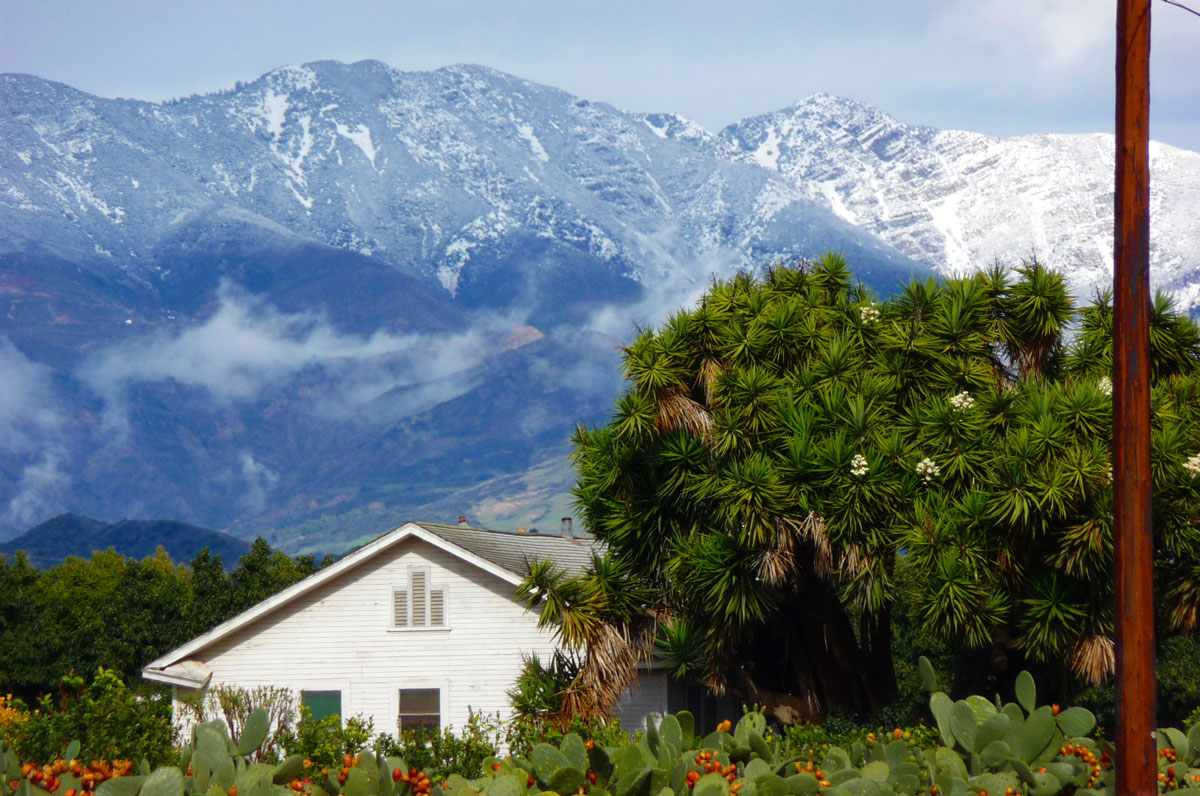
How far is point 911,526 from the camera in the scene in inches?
869

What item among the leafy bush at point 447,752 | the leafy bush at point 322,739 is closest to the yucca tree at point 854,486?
the leafy bush at point 447,752

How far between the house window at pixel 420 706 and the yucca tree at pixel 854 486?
227 inches

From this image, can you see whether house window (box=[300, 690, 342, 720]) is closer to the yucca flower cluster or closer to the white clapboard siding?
the white clapboard siding

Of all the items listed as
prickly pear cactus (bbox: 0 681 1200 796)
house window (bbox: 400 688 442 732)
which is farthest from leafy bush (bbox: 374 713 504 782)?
house window (bbox: 400 688 442 732)

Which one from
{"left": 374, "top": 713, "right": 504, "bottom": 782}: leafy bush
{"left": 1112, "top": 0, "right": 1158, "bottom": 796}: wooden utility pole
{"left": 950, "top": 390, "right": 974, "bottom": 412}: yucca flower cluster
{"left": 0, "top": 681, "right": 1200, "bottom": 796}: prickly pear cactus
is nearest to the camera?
{"left": 0, "top": 681, "right": 1200, "bottom": 796}: prickly pear cactus

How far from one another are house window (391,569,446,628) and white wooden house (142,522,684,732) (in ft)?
0.07

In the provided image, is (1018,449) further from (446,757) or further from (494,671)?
(494,671)

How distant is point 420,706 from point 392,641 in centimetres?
158

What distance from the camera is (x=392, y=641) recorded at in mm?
29688

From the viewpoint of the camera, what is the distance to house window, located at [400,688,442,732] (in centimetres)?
2938

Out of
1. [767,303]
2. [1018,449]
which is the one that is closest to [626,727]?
[767,303]

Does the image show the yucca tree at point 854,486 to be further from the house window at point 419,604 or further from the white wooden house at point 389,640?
the house window at point 419,604

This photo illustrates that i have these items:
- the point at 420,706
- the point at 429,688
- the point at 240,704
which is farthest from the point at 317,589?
the point at 240,704

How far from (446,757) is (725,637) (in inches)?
297
